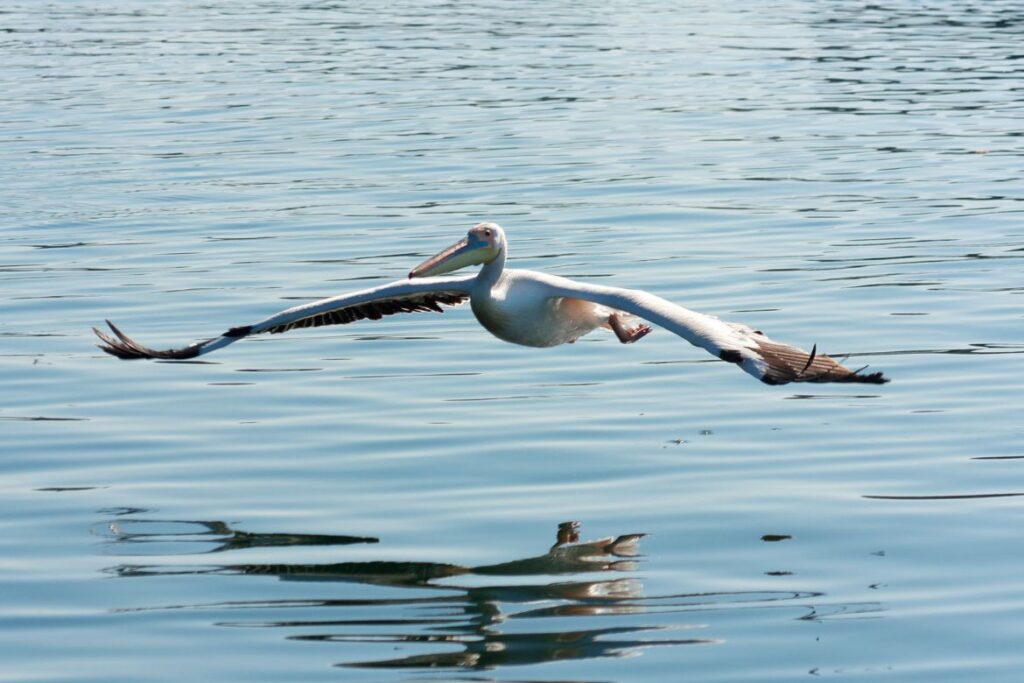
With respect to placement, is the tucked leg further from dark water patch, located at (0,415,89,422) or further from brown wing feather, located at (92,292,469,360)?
dark water patch, located at (0,415,89,422)

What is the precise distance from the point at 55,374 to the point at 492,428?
10.7 feet

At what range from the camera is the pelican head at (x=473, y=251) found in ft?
34.8

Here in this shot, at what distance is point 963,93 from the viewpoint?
84.7ft

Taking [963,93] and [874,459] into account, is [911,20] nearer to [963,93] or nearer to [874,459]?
[963,93]

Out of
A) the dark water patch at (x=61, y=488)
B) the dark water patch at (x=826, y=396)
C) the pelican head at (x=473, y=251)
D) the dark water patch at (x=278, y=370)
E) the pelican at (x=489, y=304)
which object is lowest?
the dark water patch at (x=278, y=370)

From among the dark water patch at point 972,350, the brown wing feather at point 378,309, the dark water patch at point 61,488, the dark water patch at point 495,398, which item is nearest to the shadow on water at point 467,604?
the dark water patch at point 61,488

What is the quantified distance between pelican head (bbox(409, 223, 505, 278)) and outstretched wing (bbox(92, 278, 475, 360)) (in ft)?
0.30

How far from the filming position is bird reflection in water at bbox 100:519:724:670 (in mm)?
7516

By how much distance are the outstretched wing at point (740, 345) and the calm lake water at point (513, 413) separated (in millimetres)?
907

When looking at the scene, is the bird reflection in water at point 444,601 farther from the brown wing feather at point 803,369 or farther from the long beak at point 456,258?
the long beak at point 456,258

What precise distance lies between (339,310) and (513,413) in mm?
1267

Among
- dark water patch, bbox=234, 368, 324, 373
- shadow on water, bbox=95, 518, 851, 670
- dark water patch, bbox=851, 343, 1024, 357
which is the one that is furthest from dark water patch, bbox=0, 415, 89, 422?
dark water patch, bbox=851, 343, 1024, 357

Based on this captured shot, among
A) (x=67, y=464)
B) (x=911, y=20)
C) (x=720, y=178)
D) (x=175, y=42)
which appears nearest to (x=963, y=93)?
(x=720, y=178)

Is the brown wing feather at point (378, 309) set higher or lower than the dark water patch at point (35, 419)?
higher
